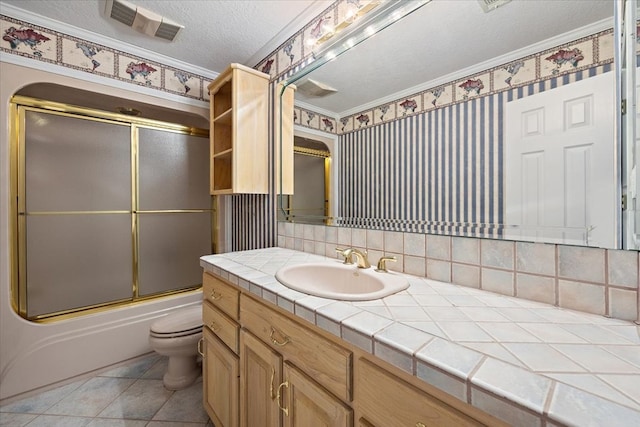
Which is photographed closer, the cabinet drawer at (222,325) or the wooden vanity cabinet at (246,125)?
the cabinet drawer at (222,325)

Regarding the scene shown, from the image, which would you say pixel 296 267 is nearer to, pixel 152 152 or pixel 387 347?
pixel 387 347

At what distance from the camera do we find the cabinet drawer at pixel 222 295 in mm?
1120

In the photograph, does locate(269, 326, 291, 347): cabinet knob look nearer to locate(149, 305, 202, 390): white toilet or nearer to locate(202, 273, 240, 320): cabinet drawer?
locate(202, 273, 240, 320): cabinet drawer

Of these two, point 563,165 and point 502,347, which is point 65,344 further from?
point 563,165

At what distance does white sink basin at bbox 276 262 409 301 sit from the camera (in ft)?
3.11

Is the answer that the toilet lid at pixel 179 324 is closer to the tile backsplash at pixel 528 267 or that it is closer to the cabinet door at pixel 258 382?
the cabinet door at pixel 258 382

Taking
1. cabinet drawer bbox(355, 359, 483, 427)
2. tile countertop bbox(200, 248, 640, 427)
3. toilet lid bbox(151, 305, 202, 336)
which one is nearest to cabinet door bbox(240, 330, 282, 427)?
tile countertop bbox(200, 248, 640, 427)

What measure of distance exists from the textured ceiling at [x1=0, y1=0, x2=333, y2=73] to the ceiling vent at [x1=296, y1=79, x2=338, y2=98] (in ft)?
1.29

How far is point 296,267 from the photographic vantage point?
47.3 inches

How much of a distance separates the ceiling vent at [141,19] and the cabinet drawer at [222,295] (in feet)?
5.18

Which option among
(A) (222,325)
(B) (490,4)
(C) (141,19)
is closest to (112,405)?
(A) (222,325)

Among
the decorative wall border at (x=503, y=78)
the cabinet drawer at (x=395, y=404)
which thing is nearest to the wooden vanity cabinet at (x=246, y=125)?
the decorative wall border at (x=503, y=78)

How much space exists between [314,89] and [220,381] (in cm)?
163

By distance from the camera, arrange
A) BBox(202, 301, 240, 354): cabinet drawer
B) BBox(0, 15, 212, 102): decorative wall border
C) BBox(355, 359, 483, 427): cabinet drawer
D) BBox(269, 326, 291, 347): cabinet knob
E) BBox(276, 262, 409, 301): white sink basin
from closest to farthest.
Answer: BBox(355, 359, 483, 427): cabinet drawer, BBox(269, 326, 291, 347): cabinet knob, BBox(276, 262, 409, 301): white sink basin, BBox(202, 301, 240, 354): cabinet drawer, BBox(0, 15, 212, 102): decorative wall border
